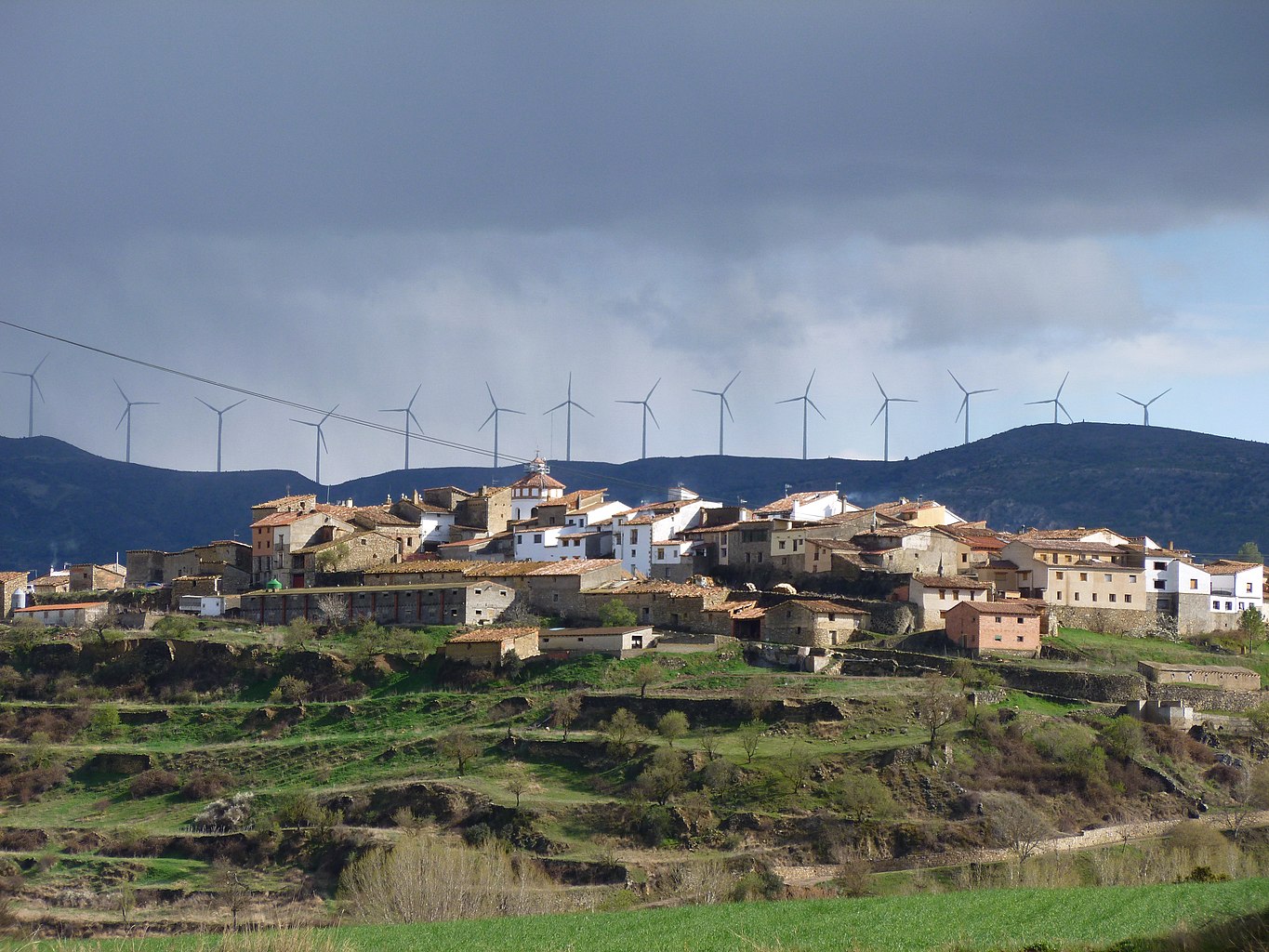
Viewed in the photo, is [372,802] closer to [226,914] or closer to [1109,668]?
[226,914]

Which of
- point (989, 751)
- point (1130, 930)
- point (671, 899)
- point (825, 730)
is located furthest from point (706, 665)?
point (1130, 930)

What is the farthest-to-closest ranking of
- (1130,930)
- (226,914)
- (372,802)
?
(372,802)
(226,914)
(1130,930)

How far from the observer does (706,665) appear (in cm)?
8225

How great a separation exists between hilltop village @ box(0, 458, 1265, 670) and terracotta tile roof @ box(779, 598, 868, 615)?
0.36ft

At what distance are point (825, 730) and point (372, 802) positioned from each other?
66.2 ft

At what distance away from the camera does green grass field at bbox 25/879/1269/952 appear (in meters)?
37.1

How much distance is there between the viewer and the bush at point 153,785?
76.9 metres

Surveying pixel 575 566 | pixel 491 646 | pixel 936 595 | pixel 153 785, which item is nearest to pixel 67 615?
pixel 153 785

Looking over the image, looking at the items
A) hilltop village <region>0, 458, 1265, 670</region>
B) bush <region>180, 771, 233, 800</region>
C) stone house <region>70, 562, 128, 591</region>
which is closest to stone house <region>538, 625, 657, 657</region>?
hilltop village <region>0, 458, 1265, 670</region>

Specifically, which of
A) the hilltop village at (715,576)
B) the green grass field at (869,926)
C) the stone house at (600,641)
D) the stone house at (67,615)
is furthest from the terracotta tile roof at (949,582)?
the stone house at (67,615)

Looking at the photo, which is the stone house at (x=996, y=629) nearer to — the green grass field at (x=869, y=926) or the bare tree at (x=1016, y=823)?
the bare tree at (x=1016, y=823)

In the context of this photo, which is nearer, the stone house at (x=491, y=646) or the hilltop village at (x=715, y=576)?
the stone house at (x=491, y=646)

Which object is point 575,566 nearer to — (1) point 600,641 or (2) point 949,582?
(1) point 600,641

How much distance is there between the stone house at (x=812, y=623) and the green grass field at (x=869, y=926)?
38.3 meters
